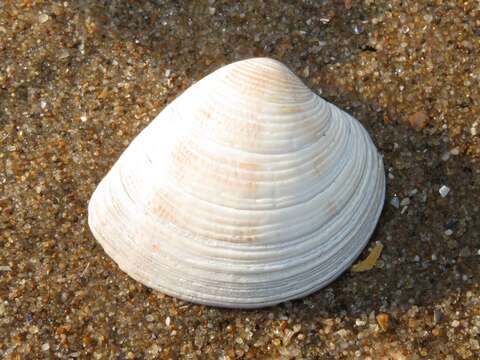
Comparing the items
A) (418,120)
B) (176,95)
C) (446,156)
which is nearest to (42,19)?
(176,95)

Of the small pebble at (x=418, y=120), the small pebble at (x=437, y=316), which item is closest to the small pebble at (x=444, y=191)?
the small pebble at (x=418, y=120)

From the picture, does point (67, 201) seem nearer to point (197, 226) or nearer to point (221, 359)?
point (197, 226)

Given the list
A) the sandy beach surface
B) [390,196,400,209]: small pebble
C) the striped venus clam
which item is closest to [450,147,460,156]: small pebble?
the sandy beach surface

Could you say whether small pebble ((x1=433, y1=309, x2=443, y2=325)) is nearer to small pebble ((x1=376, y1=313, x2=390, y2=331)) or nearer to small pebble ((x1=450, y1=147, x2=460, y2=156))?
small pebble ((x1=376, y1=313, x2=390, y2=331))

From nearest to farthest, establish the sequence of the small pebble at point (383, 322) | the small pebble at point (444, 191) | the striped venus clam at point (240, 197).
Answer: the striped venus clam at point (240, 197) < the small pebble at point (383, 322) < the small pebble at point (444, 191)

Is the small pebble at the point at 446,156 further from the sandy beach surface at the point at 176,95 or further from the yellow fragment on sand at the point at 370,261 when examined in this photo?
the yellow fragment on sand at the point at 370,261

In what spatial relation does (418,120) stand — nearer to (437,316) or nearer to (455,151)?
(455,151)

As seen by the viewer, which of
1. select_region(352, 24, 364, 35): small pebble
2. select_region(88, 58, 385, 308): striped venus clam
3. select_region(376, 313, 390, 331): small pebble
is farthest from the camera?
select_region(352, 24, 364, 35): small pebble
